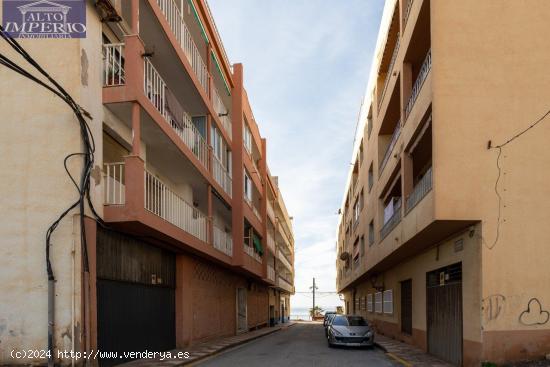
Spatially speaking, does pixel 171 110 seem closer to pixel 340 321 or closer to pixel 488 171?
pixel 488 171

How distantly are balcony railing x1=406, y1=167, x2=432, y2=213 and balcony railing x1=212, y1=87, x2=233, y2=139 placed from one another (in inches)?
358

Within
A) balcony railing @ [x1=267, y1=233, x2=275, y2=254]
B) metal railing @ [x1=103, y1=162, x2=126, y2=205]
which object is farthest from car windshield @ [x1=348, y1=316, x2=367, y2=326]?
balcony railing @ [x1=267, y1=233, x2=275, y2=254]


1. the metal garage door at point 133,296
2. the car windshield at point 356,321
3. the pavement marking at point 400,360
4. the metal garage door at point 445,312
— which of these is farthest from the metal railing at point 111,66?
the car windshield at point 356,321

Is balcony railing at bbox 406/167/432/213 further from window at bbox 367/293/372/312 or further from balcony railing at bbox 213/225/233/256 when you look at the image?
window at bbox 367/293/372/312

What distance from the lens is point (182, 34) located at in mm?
16797

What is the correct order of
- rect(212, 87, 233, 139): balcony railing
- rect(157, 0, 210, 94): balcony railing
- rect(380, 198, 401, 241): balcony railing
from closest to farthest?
rect(157, 0, 210, 94): balcony railing, rect(380, 198, 401, 241): balcony railing, rect(212, 87, 233, 139): balcony railing

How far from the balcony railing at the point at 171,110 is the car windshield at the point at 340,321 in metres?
8.01

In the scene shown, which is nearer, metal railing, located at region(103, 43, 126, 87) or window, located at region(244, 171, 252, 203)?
metal railing, located at region(103, 43, 126, 87)

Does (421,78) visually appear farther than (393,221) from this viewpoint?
No

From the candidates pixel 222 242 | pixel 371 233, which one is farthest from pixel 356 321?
pixel 371 233

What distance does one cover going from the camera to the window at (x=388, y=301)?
83.2ft

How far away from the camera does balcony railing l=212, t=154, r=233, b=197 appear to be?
21.2 m

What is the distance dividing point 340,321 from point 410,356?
220 inches

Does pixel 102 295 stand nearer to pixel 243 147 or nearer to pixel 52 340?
pixel 52 340
